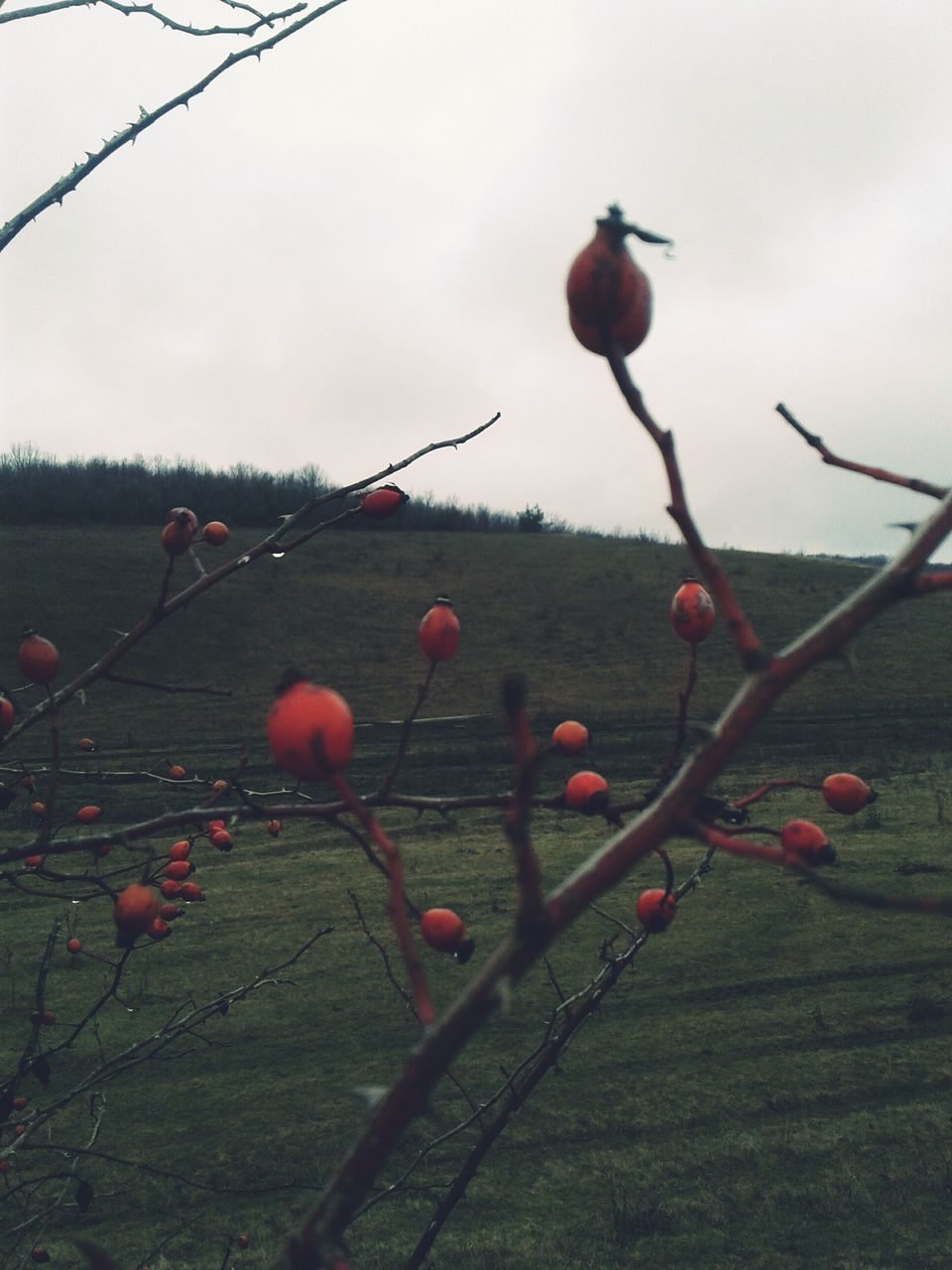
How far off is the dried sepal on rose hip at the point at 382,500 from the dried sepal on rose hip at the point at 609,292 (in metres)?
0.76

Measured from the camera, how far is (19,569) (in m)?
21.0

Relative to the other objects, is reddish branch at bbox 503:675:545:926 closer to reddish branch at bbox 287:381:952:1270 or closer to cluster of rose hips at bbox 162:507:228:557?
reddish branch at bbox 287:381:952:1270

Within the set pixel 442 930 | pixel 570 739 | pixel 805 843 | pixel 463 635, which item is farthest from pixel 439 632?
pixel 463 635

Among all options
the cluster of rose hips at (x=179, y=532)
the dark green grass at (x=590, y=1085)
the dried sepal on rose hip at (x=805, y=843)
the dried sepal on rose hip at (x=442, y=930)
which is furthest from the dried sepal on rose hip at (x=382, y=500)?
the dark green grass at (x=590, y=1085)

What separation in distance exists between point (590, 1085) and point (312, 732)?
4059mm

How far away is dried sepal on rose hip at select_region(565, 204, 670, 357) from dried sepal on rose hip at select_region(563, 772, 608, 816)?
0.32 metres

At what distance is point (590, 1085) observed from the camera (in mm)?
4027

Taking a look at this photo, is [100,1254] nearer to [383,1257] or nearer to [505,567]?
[383,1257]

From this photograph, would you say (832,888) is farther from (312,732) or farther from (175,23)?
(175,23)

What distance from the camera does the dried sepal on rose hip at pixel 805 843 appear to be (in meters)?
0.57

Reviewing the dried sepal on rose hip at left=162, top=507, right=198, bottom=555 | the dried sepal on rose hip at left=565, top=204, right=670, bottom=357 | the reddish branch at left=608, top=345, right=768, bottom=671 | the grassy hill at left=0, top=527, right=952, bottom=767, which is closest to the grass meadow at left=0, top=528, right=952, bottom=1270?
the reddish branch at left=608, top=345, right=768, bottom=671

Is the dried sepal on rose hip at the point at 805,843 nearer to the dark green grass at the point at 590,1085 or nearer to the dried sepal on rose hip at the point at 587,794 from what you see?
the dried sepal on rose hip at the point at 587,794

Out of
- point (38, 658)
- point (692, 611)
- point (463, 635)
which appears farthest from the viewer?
point (463, 635)

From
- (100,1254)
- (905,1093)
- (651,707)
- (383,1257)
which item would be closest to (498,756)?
(651,707)
